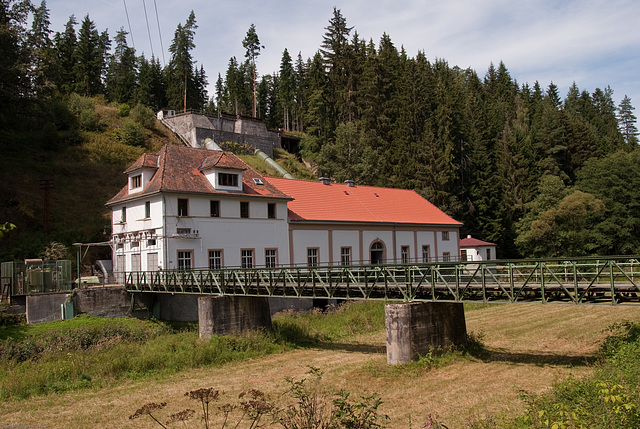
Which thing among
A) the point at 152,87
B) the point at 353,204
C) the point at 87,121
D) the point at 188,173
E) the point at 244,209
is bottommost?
the point at 244,209

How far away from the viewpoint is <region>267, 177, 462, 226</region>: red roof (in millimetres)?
35156

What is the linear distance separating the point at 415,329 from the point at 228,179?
17.0 m

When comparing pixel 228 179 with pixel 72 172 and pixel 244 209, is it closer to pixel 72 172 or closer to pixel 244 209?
pixel 244 209

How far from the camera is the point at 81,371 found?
58.2 ft

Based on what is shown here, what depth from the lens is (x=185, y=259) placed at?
2797cm

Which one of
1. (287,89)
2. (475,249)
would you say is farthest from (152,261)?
(287,89)

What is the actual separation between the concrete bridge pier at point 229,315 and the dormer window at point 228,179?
9.53 m

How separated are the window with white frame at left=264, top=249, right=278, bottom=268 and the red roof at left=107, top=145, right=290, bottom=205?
3394 mm

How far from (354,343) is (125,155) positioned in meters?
35.8

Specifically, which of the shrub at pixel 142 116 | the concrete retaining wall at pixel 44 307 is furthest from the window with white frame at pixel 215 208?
the shrub at pixel 142 116

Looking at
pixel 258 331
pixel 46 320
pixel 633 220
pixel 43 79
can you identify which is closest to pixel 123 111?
pixel 43 79

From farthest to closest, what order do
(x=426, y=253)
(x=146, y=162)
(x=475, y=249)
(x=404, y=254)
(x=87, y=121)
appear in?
1. (x=87, y=121)
2. (x=475, y=249)
3. (x=426, y=253)
4. (x=404, y=254)
5. (x=146, y=162)

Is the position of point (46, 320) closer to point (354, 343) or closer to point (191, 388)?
point (191, 388)

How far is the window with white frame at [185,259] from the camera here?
1093 inches
